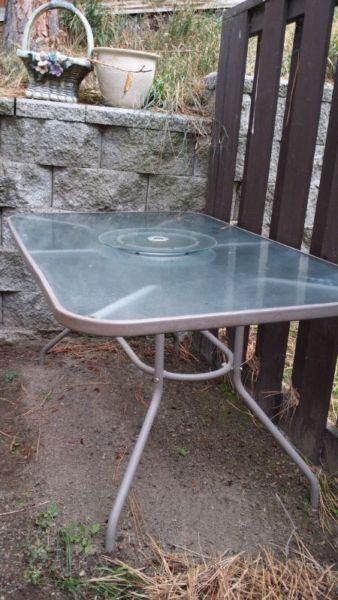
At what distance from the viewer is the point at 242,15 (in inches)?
88.7

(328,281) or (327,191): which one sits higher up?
(327,191)

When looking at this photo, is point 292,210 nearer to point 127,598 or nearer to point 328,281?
point 328,281

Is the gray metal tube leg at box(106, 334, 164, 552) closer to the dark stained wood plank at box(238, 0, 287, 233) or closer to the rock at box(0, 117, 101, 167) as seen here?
the dark stained wood plank at box(238, 0, 287, 233)

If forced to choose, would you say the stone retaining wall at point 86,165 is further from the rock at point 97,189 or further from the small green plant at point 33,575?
the small green plant at point 33,575

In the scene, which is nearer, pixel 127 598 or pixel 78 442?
pixel 127 598

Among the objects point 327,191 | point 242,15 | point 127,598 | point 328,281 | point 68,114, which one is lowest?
point 127,598

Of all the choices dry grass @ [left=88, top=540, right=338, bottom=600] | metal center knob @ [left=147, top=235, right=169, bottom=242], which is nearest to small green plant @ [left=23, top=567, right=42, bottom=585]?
dry grass @ [left=88, top=540, right=338, bottom=600]

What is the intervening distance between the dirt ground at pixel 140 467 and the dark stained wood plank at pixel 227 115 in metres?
0.88

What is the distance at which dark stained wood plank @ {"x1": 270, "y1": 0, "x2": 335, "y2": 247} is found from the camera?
175cm

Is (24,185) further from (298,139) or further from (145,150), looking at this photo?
(298,139)

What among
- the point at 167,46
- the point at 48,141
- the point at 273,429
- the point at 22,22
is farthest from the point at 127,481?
the point at 22,22

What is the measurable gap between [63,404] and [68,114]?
4.27 ft

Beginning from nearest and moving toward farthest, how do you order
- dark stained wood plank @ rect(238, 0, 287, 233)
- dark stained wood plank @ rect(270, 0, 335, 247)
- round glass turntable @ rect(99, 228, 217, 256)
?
round glass turntable @ rect(99, 228, 217, 256) < dark stained wood plank @ rect(270, 0, 335, 247) < dark stained wood plank @ rect(238, 0, 287, 233)

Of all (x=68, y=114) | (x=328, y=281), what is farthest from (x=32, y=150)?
(x=328, y=281)
